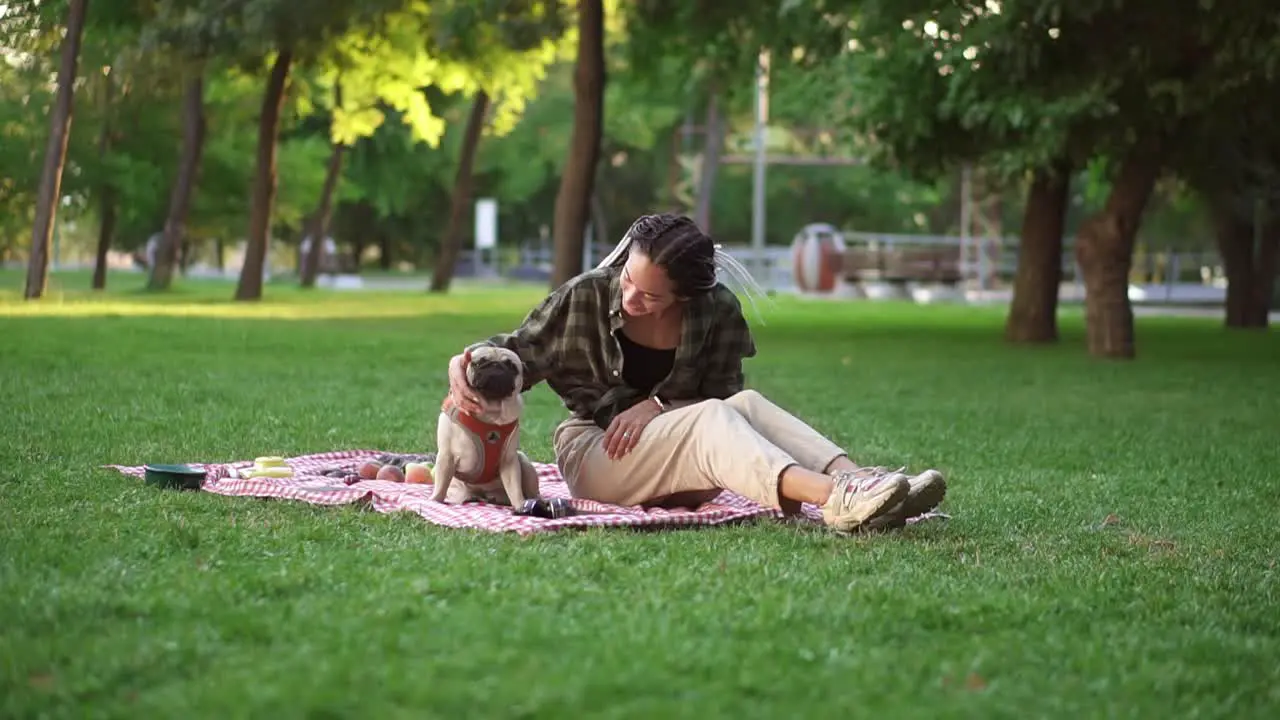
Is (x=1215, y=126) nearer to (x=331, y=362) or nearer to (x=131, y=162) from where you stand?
(x=331, y=362)

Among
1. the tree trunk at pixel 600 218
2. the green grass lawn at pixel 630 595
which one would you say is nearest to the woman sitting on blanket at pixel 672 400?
the green grass lawn at pixel 630 595

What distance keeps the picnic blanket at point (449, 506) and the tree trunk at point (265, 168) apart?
23.7 meters

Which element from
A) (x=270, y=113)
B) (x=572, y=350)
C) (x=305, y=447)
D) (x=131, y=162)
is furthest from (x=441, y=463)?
(x=131, y=162)

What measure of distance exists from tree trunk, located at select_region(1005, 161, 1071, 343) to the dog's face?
57.9ft

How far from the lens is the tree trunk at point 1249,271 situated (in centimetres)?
3105

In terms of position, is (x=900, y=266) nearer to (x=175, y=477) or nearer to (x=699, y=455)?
(x=175, y=477)

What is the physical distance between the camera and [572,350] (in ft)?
25.7

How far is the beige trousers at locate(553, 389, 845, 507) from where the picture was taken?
7.27 metres

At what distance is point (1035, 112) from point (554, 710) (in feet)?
53.6

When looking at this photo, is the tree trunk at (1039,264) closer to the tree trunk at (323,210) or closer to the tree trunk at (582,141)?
the tree trunk at (582,141)

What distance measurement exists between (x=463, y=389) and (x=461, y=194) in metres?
37.5

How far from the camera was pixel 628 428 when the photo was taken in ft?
25.2

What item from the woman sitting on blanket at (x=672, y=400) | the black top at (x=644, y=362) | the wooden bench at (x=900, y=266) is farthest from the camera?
the wooden bench at (x=900, y=266)

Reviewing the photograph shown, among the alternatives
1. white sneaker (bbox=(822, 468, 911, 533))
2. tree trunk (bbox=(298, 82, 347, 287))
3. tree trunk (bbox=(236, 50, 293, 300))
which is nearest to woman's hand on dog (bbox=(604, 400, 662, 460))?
white sneaker (bbox=(822, 468, 911, 533))
